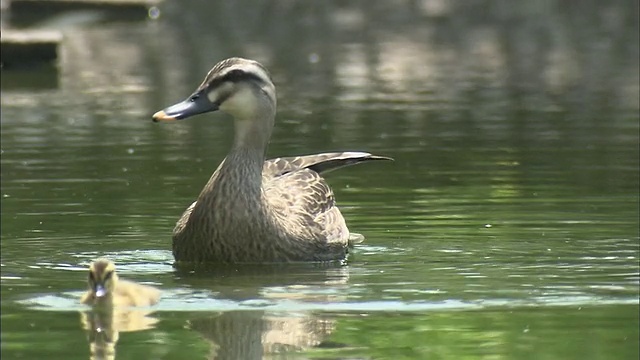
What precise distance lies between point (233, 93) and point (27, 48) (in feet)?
52.1

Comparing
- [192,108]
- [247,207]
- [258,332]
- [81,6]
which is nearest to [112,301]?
[258,332]

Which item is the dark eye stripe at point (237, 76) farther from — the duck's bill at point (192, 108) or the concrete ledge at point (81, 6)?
the concrete ledge at point (81, 6)

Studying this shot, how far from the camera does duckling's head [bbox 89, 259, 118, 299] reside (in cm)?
893

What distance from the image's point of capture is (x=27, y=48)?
26.4 metres

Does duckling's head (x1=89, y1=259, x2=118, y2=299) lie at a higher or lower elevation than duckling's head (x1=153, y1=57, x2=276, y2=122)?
lower

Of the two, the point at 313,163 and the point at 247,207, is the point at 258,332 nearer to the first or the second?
the point at 247,207

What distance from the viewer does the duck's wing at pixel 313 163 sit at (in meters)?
11.9

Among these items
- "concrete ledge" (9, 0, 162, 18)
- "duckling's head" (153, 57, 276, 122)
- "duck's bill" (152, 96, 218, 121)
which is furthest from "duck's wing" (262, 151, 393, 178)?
"concrete ledge" (9, 0, 162, 18)

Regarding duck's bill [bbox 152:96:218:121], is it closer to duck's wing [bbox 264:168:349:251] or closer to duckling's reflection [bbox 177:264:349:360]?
duck's wing [bbox 264:168:349:251]

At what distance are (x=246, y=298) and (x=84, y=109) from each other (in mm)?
11678

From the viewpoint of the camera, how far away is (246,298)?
9.41m

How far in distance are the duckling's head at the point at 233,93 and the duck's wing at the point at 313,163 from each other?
89 centimetres

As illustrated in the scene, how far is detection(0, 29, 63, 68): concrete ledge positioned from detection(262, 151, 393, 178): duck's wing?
48.0ft

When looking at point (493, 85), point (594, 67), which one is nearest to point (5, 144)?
point (493, 85)
